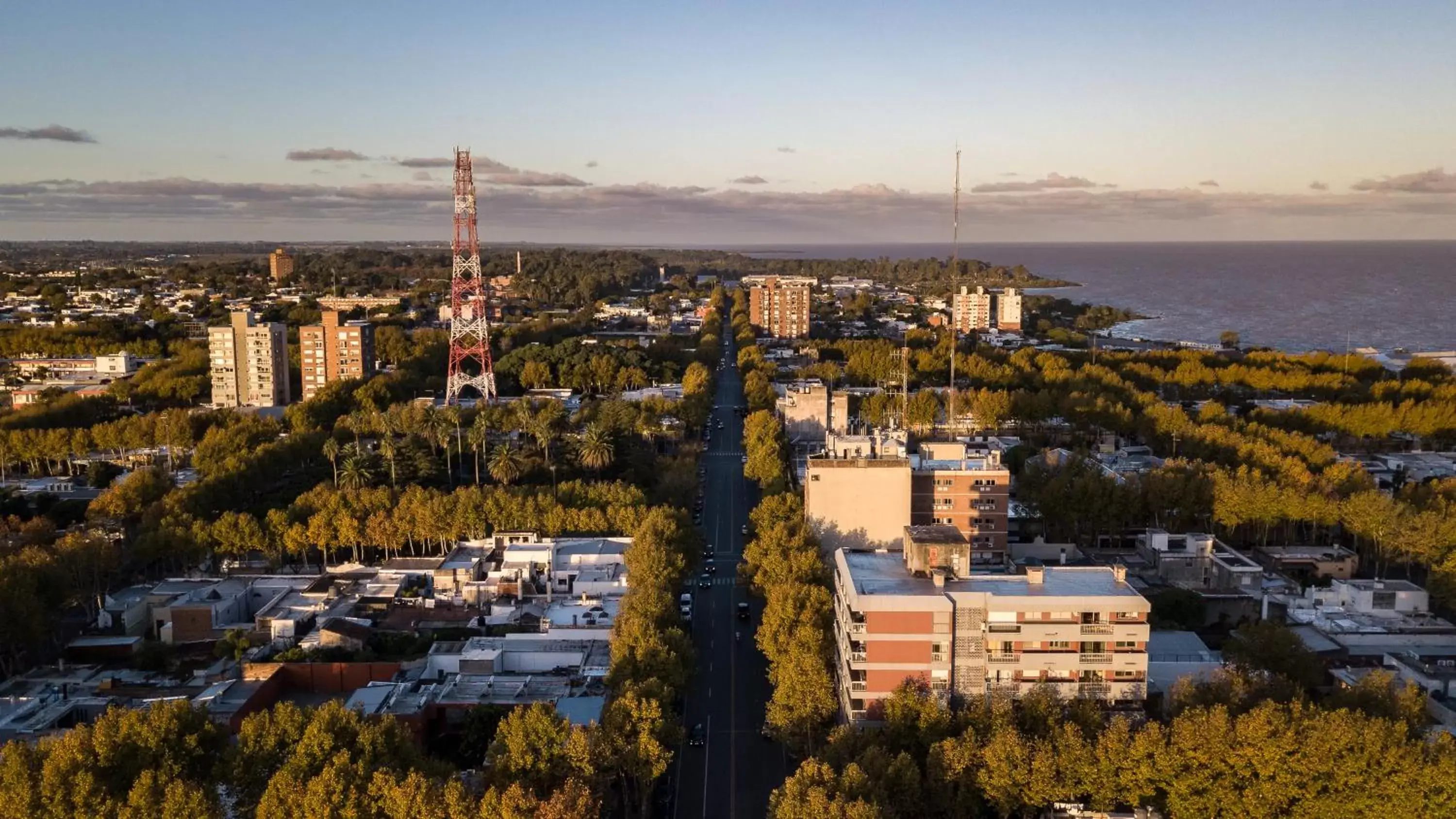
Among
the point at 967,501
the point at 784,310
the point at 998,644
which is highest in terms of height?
the point at 784,310

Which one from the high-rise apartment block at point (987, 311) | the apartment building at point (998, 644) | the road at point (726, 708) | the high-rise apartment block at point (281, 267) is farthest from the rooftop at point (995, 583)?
the high-rise apartment block at point (281, 267)

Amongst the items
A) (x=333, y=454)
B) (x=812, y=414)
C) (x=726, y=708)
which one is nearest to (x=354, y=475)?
(x=333, y=454)

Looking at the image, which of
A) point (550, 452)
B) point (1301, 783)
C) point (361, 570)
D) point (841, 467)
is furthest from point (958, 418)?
point (1301, 783)

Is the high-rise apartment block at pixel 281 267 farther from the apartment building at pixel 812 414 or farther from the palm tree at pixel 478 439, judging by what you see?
the apartment building at pixel 812 414

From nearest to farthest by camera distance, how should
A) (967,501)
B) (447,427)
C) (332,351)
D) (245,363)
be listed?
1. (967,501)
2. (447,427)
3. (245,363)
4. (332,351)

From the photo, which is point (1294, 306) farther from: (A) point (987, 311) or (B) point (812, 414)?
(B) point (812, 414)

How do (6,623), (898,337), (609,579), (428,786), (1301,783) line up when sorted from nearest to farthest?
Answer: 1. (428,786)
2. (1301,783)
3. (6,623)
4. (609,579)
5. (898,337)

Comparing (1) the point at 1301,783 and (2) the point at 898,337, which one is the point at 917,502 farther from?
(2) the point at 898,337
